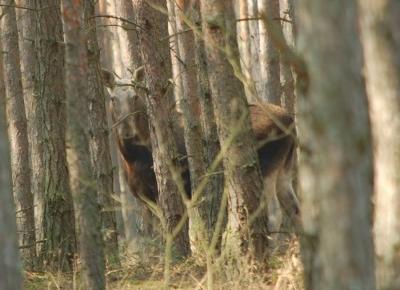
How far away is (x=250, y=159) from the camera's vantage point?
10445mm

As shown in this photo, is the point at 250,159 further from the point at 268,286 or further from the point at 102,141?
the point at 102,141

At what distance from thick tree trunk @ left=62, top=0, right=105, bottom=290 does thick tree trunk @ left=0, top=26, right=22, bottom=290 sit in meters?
1.08

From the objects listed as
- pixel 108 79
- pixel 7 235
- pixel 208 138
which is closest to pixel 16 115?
pixel 108 79

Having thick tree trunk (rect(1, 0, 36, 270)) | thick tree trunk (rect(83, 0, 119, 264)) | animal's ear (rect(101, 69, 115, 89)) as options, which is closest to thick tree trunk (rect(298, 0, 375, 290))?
thick tree trunk (rect(83, 0, 119, 264))

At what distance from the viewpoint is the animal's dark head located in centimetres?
1658

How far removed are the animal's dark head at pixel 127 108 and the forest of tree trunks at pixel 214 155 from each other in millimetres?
27

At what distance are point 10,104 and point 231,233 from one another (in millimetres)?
7047

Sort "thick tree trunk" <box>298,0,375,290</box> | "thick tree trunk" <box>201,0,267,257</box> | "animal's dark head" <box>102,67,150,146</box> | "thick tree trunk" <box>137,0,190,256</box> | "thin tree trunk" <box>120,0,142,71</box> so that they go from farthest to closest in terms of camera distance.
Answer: "thin tree trunk" <box>120,0,142,71</box>
"animal's dark head" <box>102,67,150,146</box>
"thick tree trunk" <box>137,0,190,256</box>
"thick tree trunk" <box>201,0,267,257</box>
"thick tree trunk" <box>298,0,375,290</box>

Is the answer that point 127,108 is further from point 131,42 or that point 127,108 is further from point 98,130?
point 98,130

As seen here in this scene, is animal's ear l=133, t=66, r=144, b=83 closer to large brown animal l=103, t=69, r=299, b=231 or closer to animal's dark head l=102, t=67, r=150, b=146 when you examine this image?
large brown animal l=103, t=69, r=299, b=231

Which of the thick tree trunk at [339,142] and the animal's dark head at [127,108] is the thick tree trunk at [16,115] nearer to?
the animal's dark head at [127,108]

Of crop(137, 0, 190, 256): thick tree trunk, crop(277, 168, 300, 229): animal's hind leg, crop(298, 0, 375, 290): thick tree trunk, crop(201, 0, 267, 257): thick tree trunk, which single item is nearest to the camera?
crop(298, 0, 375, 290): thick tree trunk

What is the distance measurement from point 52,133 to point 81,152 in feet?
14.4

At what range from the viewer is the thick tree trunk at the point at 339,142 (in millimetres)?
5277
